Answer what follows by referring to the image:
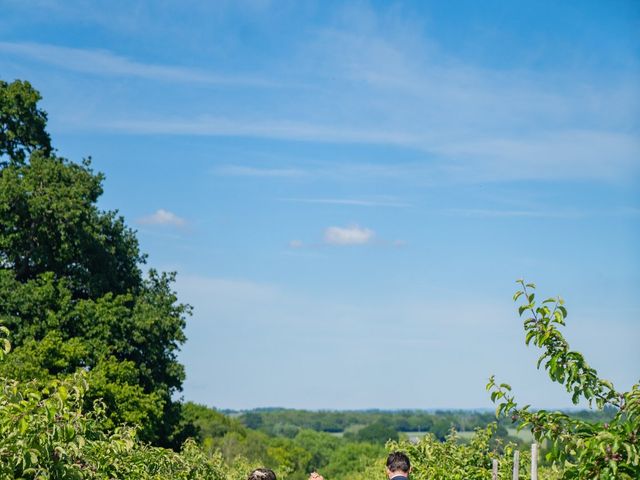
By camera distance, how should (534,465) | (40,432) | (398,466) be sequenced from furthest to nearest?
(534,465), (40,432), (398,466)

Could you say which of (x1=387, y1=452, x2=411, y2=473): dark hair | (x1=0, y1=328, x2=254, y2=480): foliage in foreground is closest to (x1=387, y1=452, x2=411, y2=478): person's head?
(x1=387, y1=452, x2=411, y2=473): dark hair

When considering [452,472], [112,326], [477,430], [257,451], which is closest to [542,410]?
[452,472]

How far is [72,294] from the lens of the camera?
36.5m

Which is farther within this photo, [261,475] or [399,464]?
[399,464]

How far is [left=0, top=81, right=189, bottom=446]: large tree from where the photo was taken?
3325cm

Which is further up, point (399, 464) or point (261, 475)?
point (399, 464)

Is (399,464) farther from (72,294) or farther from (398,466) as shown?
(72,294)

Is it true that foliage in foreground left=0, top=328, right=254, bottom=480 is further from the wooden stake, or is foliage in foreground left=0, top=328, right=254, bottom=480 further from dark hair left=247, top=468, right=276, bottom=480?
the wooden stake

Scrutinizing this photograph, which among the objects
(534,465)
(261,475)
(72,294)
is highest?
(72,294)

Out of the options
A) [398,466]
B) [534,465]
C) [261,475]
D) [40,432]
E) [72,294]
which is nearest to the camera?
[261,475]

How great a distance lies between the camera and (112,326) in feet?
116

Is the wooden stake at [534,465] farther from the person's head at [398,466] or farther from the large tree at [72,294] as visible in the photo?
the large tree at [72,294]

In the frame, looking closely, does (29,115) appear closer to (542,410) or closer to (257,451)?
(542,410)

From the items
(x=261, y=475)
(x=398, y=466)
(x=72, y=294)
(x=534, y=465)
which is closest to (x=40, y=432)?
(x=261, y=475)
